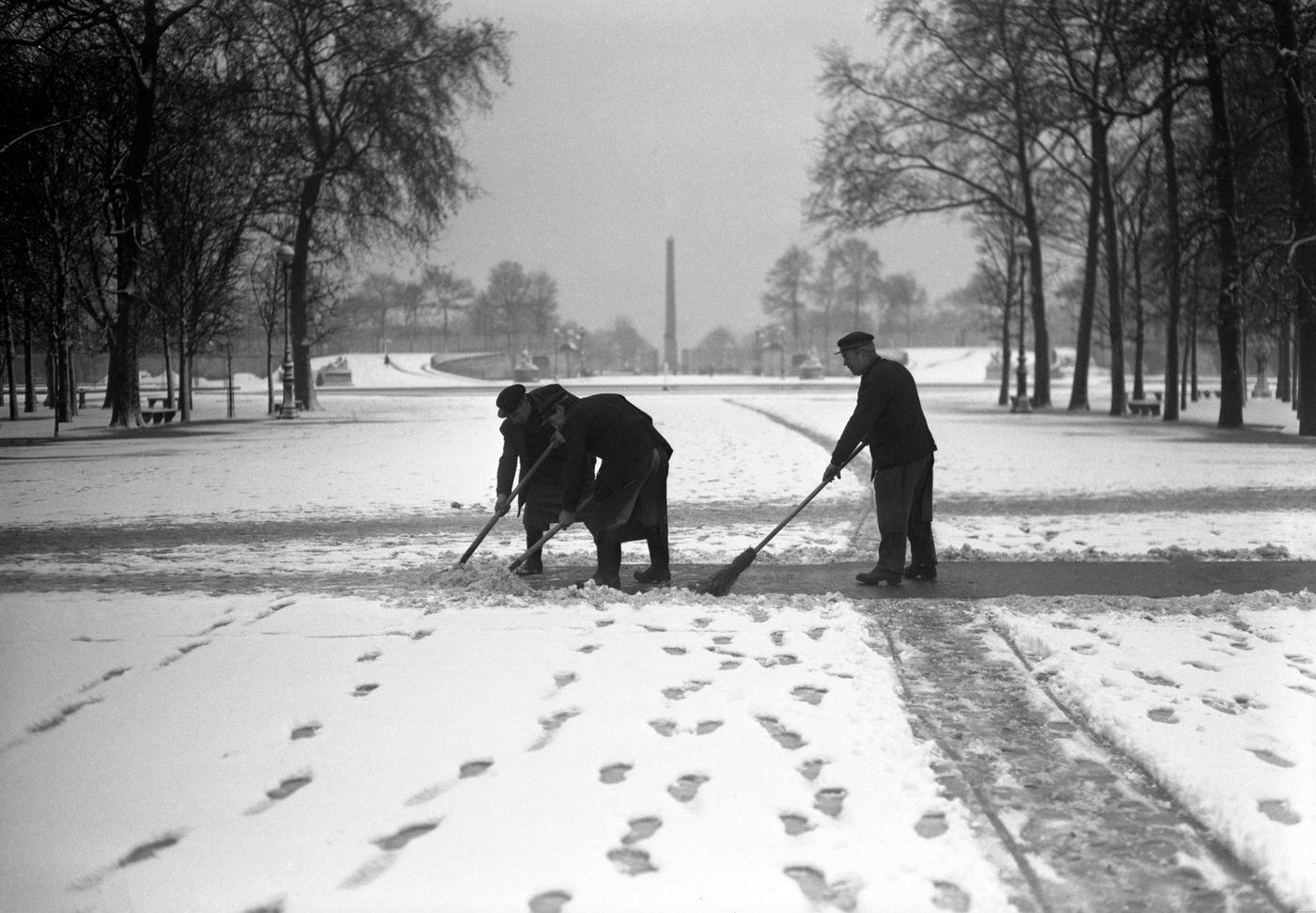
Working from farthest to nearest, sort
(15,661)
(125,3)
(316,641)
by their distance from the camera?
(125,3) < (316,641) < (15,661)

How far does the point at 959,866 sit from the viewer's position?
330 centimetres

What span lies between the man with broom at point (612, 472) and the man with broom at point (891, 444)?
112 cm

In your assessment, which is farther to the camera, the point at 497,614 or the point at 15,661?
the point at 497,614

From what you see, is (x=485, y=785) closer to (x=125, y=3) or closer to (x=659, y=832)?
(x=659, y=832)

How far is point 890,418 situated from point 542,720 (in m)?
3.56

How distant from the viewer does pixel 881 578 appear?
7.58 metres

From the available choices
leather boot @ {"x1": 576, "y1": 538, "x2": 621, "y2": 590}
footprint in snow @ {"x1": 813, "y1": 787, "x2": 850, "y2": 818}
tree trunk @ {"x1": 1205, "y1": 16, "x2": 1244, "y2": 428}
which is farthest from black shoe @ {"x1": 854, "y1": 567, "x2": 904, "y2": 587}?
tree trunk @ {"x1": 1205, "y1": 16, "x2": 1244, "y2": 428}

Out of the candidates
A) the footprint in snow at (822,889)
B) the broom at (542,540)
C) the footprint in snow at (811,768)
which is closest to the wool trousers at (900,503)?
the broom at (542,540)

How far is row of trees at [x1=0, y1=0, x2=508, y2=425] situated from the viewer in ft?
59.6

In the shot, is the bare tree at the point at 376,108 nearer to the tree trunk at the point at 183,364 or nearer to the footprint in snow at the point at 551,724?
the tree trunk at the point at 183,364

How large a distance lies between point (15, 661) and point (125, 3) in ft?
50.6

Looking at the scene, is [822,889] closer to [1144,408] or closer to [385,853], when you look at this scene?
[385,853]

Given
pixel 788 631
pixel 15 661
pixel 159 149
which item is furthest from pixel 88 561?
pixel 159 149

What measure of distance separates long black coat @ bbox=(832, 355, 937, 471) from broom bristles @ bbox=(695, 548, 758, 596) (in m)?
0.92
